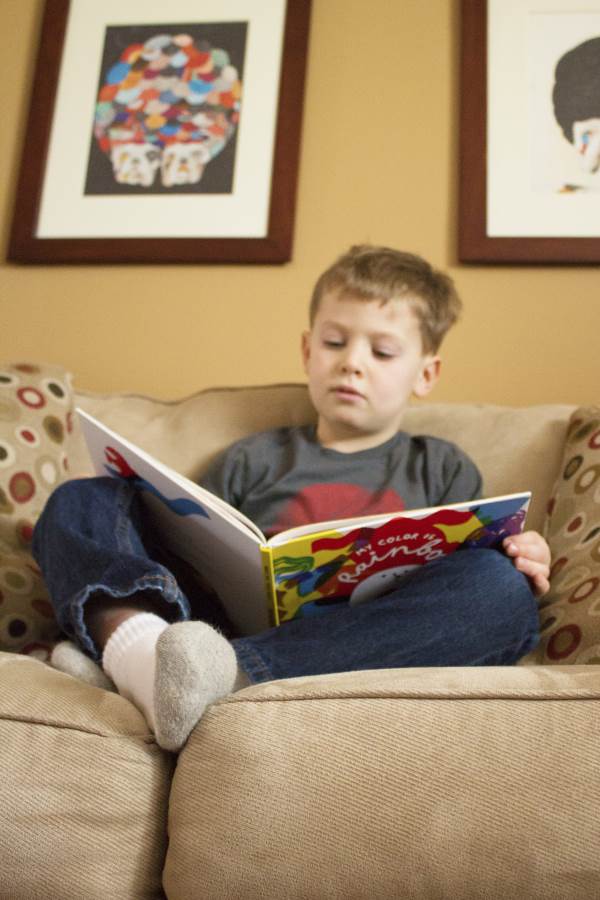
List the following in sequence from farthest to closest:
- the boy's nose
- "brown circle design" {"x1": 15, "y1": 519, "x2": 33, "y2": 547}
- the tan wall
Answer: the tan wall < the boy's nose < "brown circle design" {"x1": 15, "y1": 519, "x2": 33, "y2": 547}

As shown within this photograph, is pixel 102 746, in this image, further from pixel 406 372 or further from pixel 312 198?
pixel 312 198

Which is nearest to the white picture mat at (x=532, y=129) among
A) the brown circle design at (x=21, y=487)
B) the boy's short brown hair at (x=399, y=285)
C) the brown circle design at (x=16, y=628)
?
the boy's short brown hair at (x=399, y=285)

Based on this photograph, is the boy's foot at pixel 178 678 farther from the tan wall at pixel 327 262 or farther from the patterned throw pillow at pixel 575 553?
the tan wall at pixel 327 262

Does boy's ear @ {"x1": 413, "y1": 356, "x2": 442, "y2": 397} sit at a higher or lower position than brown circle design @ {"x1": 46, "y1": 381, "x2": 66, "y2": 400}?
higher

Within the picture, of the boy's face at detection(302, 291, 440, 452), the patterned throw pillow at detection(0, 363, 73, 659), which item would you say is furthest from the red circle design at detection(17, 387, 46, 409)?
the boy's face at detection(302, 291, 440, 452)

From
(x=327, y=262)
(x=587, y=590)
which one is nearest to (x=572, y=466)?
(x=587, y=590)

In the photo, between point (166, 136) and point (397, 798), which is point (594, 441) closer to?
point (397, 798)

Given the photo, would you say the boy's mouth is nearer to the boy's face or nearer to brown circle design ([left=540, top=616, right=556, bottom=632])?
the boy's face

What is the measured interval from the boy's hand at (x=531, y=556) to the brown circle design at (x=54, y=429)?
0.74 meters

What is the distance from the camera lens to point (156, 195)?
70.2 inches

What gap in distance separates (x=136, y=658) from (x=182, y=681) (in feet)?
0.43

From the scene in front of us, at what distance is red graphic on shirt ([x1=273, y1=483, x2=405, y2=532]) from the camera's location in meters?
1.25

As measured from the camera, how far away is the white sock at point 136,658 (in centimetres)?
74

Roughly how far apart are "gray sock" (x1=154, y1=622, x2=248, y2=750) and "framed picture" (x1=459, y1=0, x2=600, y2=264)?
120cm
